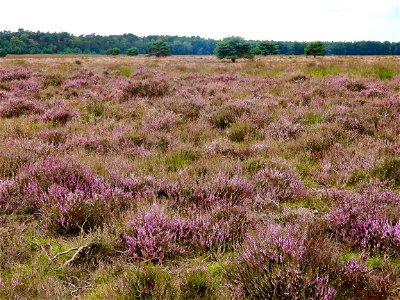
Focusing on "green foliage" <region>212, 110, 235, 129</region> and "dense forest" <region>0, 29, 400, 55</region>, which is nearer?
"green foliage" <region>212, 110, 235, 129</region>

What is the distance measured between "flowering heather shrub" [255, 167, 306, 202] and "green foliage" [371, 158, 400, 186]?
3.59ft

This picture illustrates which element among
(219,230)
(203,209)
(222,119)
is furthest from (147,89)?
(219,230)

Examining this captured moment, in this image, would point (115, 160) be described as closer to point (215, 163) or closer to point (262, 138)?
point (215, 163)

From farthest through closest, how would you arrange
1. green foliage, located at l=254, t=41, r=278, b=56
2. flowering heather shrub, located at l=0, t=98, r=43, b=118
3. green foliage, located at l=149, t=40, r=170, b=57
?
green foliage, located at l=149, t=40, r=170, b=57 < green foliage, located at l=254, t=41, r=278, b=56 < flowering heather shrub, located at l=0, t=98, r=43, b=118

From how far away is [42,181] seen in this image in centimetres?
395

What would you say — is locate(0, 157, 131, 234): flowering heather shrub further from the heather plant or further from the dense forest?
the dense forest

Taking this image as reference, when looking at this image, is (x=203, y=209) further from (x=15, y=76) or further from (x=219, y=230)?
(x=15, y=76)

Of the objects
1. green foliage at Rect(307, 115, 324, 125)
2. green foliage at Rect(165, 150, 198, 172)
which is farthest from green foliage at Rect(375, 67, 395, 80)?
green foliage at Rect(165, 150, 198, 172)

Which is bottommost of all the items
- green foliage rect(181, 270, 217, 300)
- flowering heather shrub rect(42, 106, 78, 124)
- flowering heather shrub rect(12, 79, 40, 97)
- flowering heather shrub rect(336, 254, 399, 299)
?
green foliage rect(181, 270, 217, 300)

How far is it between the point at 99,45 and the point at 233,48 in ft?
327

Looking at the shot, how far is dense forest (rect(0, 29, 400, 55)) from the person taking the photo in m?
121

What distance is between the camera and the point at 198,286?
7.52 ft

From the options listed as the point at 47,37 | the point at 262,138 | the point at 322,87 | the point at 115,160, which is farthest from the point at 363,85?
the point at 47,37

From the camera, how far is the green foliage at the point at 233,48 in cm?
6744
